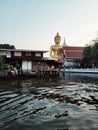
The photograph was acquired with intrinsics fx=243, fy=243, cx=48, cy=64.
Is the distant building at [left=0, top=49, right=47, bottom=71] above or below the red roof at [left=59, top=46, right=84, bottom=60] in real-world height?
below

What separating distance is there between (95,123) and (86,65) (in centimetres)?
5781

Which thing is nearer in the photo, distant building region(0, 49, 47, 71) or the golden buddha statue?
distant building region(0, 49, 47, 71)

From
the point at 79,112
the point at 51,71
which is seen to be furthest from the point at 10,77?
the point at 79,112

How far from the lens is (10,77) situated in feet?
90.6

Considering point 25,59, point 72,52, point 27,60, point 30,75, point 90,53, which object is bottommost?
point 30,75

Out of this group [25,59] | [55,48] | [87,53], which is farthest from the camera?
[87,53]

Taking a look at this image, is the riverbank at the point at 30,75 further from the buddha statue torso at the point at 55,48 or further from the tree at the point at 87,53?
the tree at the point at 87,53

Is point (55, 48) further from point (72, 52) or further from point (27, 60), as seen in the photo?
point (72, 52)

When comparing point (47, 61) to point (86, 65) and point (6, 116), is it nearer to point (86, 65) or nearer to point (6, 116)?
point (86, 65)

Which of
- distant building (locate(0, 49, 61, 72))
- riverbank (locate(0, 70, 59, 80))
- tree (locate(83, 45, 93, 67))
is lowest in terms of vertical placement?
riverbank (locate(0, 70, 59, 80))

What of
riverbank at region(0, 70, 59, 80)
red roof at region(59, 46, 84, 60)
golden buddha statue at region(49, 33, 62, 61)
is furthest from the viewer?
red roof at region(59, 46, 84, 60)

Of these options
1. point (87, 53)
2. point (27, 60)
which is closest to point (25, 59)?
point (27, 60)

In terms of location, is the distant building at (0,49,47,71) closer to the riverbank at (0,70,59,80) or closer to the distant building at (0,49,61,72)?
the distant building at (0,49,61,72)

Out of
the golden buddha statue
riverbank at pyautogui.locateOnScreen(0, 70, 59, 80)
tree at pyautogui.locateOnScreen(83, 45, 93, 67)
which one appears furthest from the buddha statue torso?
tree at pyautogui.locateOnScreen(83, 45, 93, 67)
